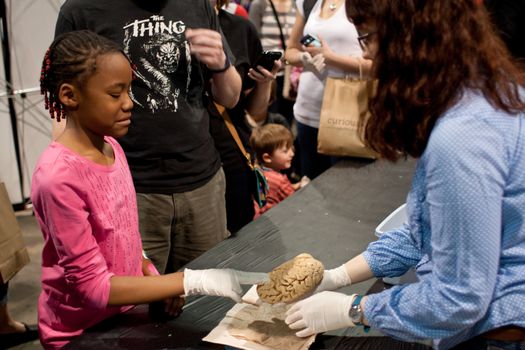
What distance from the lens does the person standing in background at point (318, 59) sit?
2.83 meters

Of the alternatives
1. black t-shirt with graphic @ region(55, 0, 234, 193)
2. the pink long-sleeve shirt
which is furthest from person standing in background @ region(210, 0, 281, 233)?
the pink long-sleeve shirt

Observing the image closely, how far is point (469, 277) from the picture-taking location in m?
1.05

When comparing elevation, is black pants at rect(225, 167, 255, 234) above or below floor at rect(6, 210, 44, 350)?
above

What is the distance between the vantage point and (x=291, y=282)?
144 cm

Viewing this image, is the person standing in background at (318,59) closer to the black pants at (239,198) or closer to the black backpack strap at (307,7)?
the black backpack strap at (307,7)

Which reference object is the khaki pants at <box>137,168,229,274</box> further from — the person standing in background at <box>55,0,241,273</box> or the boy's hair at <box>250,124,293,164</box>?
the boy's hair at <box>250,124,293,164</box>

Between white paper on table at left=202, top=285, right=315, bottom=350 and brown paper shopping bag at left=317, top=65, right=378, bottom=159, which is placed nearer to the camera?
white paper on table at left=202, top=285, right=315, bottom=350

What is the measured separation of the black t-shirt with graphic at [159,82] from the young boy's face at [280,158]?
117 centimetres

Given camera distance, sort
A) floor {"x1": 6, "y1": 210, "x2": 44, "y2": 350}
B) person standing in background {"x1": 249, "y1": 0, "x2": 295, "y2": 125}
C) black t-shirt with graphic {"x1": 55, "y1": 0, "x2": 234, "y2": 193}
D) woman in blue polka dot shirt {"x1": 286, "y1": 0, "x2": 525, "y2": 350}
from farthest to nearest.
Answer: person standing in background {"x1": 249, "y1": 0, "x2": 295, "y2": 125}
floor {"x1": 6, "y1": 210, "x2": 44, "y2": 350}
black t-shirt with graphic {"x1": 55, "y1": 0, "x2": 234, "y2": 193}
woman in blue polka dot shirt {"x1": 286, "y1": 0, "x2": 525, "y2": 350}

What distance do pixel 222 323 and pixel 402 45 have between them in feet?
2.82

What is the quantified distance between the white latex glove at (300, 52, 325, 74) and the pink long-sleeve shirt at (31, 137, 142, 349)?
1512 mm

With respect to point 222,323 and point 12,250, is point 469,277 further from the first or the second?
point 12,250

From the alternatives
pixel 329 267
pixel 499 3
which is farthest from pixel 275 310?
pixel 499 3

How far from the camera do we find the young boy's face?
3188 millimetres
